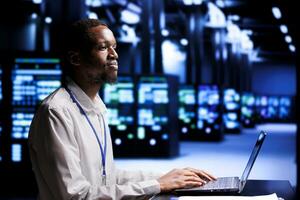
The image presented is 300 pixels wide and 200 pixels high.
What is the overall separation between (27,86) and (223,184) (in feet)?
20.5

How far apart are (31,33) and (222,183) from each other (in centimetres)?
2240

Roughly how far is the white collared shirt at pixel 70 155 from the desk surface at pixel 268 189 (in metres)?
0.24

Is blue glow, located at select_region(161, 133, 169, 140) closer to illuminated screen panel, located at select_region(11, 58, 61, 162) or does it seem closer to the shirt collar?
illuminated screen panel, located at select_region(11, 58, 61, 162)

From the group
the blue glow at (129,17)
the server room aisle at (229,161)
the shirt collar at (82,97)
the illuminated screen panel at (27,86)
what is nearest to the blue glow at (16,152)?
the illuminated screen panel at (27,86)

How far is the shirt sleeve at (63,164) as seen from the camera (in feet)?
7.06

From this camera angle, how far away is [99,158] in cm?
241

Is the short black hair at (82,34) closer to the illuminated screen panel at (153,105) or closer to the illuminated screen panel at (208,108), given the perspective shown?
the illuminated screen panel at (153,105)

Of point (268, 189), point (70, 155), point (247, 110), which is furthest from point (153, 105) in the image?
point (247, 110)

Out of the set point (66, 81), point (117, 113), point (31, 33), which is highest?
point (31, 33)

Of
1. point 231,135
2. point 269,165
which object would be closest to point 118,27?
point 231,135

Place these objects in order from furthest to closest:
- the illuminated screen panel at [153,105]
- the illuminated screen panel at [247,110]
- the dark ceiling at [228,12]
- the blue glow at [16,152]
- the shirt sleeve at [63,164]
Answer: the illuminated screen panel at [247,110] → the dark ceiling at [228,12] → the illuminated screen panel at [153,105] → the blue glow at [16,152] → the shirt sleeve at [63,164]

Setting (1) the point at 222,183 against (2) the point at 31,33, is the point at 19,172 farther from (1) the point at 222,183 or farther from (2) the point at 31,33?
(2) the point at 31,33

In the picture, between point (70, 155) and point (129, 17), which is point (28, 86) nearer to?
point (70, 155)

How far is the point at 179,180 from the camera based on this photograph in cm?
236
